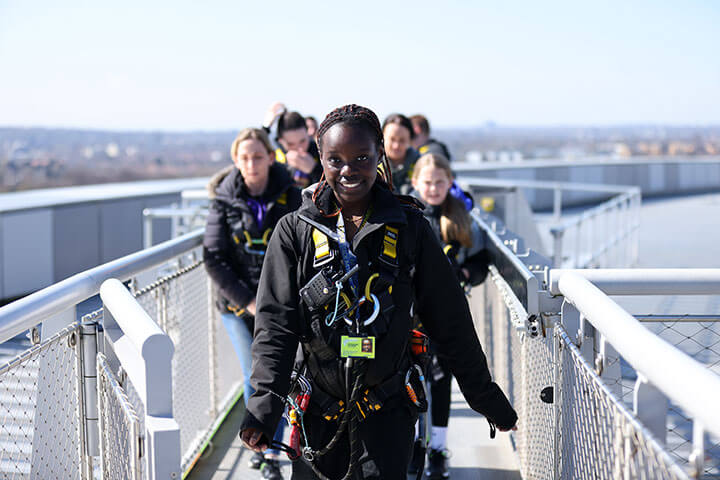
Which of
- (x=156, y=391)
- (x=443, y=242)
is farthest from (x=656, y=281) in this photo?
(x=156, y=391)

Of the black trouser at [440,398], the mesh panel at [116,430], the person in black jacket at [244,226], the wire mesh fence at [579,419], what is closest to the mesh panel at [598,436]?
the wire mesh fence at [579,419]

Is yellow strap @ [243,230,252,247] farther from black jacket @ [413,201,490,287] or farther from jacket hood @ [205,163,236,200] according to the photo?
black jacket @ [413,201,490,287]

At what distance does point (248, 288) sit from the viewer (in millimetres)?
4324

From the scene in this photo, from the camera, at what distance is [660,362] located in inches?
66.4

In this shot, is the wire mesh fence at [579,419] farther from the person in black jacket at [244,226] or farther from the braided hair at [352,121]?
the person in black jacket at [244,226]

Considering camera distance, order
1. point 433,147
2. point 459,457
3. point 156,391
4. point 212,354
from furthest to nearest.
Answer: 1. point 433,147
2. point 212,354
3. point 459,457
4. point 156,391

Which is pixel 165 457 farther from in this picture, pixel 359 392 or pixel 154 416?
pixel 359 392

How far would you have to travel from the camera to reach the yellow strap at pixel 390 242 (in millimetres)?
2467

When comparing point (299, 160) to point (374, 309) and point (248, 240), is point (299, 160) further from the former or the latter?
point (374, 309)

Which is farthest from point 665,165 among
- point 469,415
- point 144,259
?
point 144,259

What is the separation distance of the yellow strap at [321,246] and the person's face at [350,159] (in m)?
0.15

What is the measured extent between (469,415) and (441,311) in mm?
2878

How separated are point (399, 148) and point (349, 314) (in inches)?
124

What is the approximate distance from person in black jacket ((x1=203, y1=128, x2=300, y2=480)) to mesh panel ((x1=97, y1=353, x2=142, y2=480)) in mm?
1514
